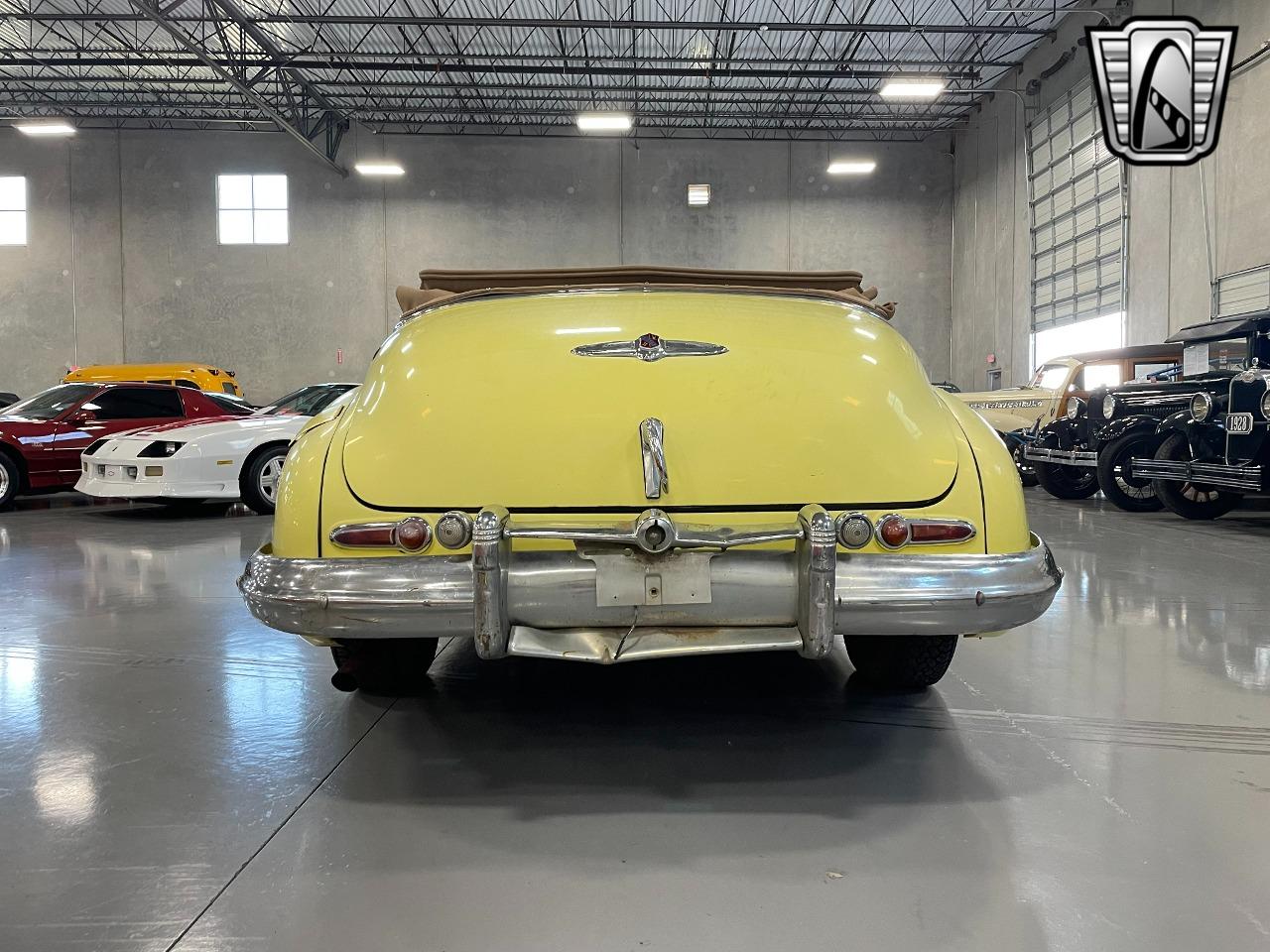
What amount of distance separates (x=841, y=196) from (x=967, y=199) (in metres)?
2.85

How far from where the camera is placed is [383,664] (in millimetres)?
2656

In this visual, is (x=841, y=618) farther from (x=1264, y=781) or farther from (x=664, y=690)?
(x=1264, y=781)

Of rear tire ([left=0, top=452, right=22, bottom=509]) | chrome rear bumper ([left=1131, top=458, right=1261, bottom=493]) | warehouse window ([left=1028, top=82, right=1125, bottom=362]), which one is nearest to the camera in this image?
chrome rear bumper ([left=1131, top=458, right=1261, bottom=493])

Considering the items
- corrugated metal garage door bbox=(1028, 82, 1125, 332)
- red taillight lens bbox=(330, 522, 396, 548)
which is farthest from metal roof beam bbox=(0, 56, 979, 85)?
red taillight lens bbox=(330, 522, 396, 548)

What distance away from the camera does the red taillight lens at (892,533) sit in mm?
2035

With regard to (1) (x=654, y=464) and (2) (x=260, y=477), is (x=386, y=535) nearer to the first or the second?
(1) (x=654, y=464)

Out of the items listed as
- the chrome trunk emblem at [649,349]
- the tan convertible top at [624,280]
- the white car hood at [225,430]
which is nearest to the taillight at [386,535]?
the chrome trunk emblem at [649,349]

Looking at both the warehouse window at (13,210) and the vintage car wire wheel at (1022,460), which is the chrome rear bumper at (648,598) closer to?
the vintage car wire wheel at (1022,460)

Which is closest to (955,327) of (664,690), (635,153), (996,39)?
(996,39)

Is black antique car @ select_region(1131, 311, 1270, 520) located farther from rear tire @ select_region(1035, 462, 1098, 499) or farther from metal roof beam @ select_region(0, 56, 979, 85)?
metal roof beam @ select_region(0, 56, 979, 85)

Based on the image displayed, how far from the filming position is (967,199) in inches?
759

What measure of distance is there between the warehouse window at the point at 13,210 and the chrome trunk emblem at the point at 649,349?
910 inches

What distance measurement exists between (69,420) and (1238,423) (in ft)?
35.5

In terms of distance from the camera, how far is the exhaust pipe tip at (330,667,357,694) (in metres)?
2.66
